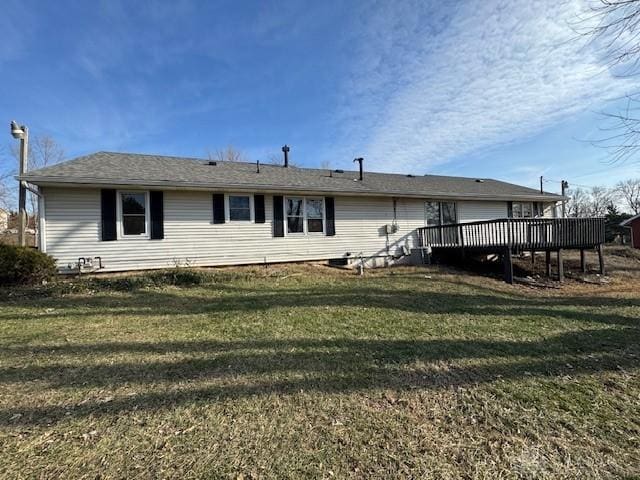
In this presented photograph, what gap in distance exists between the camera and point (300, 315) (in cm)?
615

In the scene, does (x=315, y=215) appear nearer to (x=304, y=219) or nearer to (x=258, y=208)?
(x=304, y=219)

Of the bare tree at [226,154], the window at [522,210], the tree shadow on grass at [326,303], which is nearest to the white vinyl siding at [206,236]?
the tree shadow on grass at [326,303]

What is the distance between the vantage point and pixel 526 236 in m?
11.5

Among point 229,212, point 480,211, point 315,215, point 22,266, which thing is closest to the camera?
point 22,266

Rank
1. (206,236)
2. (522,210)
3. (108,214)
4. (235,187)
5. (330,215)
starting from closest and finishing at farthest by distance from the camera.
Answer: (108,214), (235,187), (206,236), (330,215), (522,210)

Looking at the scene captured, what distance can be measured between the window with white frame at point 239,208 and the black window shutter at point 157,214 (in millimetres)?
2018

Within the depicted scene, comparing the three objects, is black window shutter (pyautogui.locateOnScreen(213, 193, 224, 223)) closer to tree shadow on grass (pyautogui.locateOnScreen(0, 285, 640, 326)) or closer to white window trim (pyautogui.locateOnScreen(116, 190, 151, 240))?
white window trim (pyautogui.locateOnScreen(116, 190, 151, 240))

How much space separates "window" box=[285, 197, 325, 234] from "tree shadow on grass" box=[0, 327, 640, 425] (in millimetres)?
7683

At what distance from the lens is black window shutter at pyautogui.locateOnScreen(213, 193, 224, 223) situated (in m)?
A: 10.9

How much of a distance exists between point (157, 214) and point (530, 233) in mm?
12282

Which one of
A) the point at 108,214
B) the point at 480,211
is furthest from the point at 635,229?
the point at 108,214

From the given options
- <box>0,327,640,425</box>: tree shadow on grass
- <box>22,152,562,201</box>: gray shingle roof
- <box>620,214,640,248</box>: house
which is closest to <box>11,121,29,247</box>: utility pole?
<box>22,152,562,201</box>: gray shingle roof

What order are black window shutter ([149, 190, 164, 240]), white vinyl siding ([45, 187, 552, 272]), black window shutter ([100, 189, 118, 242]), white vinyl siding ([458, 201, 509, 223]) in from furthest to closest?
1. white vinyl siding ([458, 201, 509, 223])
2. black window shutter ([149, 190, 164, 240])
3. black window shutter ([100, 189, 118, 242])
4. white vinyl siding ([45, 187, 552, 272])

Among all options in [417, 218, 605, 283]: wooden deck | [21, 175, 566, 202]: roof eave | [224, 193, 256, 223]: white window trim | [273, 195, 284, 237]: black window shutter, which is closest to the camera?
[21, 175, 566, 202]: roof eave
